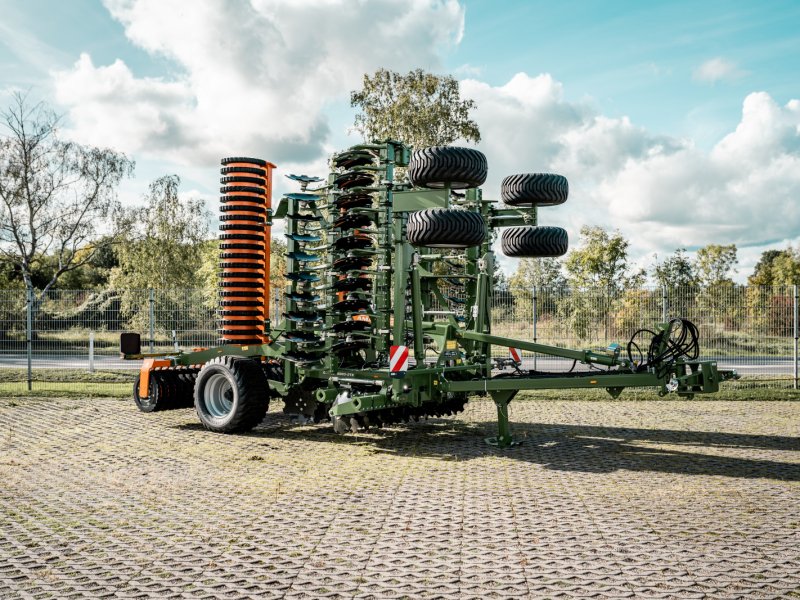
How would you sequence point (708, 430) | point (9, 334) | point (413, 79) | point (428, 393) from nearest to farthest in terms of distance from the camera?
point (428, 393) → point (708, 430) → point (9, 334) → point (413, 79)

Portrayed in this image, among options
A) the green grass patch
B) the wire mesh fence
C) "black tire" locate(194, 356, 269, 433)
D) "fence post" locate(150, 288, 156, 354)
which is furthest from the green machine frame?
"fence post" locate(150, 288, 156, 354)

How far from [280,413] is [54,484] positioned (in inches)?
213

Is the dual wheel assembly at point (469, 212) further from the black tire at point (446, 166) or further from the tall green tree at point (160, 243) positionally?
the tall green tree at point (160, 243)

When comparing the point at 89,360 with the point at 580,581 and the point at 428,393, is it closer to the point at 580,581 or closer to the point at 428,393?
the point at 428,393

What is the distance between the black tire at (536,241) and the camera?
34.9 ft

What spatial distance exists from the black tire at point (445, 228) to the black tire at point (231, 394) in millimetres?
3115

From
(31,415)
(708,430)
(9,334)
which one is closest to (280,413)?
(31,415)

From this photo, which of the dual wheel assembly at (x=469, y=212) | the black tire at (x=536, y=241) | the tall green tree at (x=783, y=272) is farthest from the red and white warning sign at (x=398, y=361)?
the tall green tree at (x=783, y=272)

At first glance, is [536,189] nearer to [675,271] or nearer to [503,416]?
[503,416]

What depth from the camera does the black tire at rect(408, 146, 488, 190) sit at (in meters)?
9.53

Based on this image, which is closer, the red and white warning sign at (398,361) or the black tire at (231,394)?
the red and white warning sign at (398,361)

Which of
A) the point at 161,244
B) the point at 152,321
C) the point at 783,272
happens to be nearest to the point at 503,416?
the point at 152,321

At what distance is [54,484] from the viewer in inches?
306

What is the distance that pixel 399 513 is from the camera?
6.61 meters
